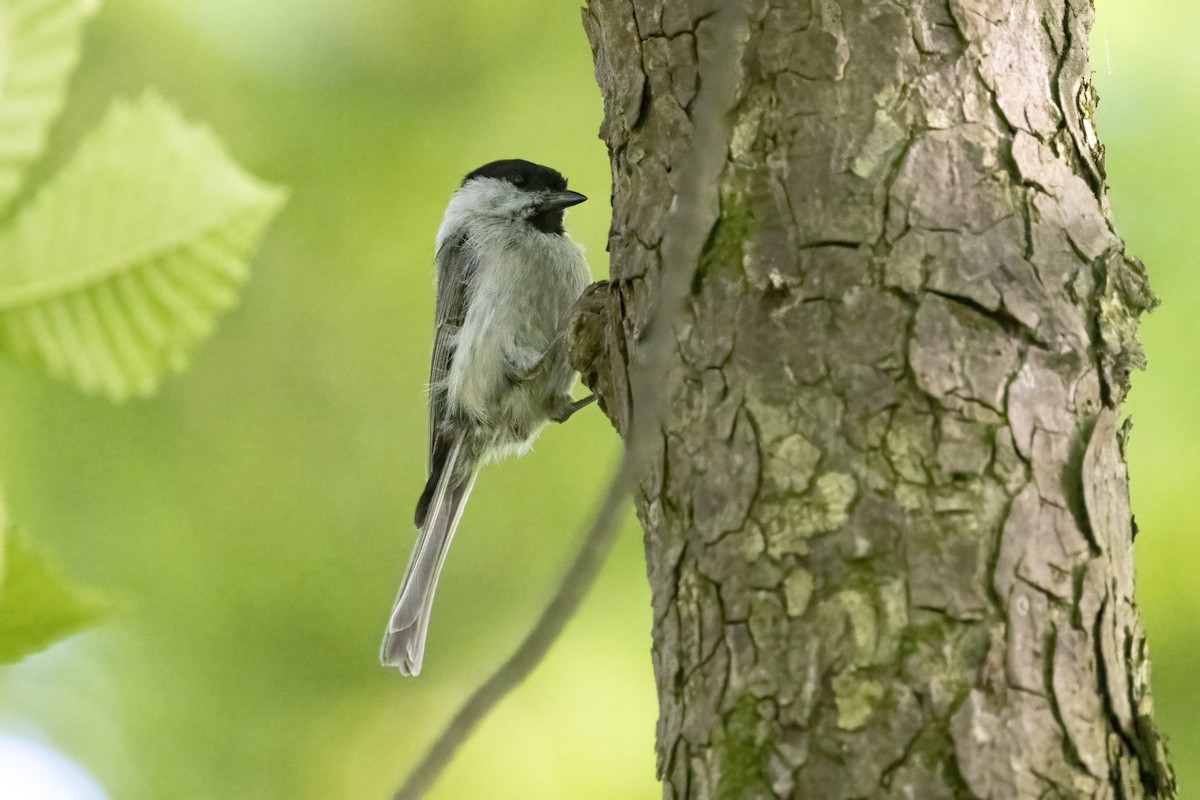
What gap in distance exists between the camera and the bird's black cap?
3709 millimetres

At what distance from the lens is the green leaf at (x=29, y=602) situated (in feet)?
1.83

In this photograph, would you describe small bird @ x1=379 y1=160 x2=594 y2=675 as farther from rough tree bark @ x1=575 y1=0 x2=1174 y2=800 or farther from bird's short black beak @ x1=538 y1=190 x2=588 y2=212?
rough tree bark @ x1=575 y1=0 x2=1174 y2=800

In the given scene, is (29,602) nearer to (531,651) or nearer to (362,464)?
(531,651)

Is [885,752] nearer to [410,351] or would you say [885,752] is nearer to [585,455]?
[585,455]

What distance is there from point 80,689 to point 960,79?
7.56ft

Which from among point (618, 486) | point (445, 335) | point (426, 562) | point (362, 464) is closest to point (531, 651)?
point (618, 486)

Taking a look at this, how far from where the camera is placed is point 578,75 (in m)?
3.45

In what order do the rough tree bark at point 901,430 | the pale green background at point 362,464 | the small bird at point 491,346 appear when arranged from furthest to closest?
the small bird at point 491,346, the pale green background at point 362,464, the rough tree bark at point 901,430

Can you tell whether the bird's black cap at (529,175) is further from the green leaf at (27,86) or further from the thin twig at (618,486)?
the green leaf at (27,86)

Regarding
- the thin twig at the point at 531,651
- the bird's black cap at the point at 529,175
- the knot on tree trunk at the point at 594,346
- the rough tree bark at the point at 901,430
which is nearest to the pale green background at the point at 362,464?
the bird's black cap at the point at 529,175

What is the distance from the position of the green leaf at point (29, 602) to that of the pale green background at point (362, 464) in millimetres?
1514

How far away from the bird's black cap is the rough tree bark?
2008 mm

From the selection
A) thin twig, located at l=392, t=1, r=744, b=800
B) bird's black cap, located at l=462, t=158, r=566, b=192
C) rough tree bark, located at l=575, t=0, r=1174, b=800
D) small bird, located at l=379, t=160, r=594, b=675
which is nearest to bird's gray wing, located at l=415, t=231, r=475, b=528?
small bird, located at l=379, t=160, r=594, b=675

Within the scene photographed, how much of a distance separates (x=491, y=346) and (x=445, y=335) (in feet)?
1.03
